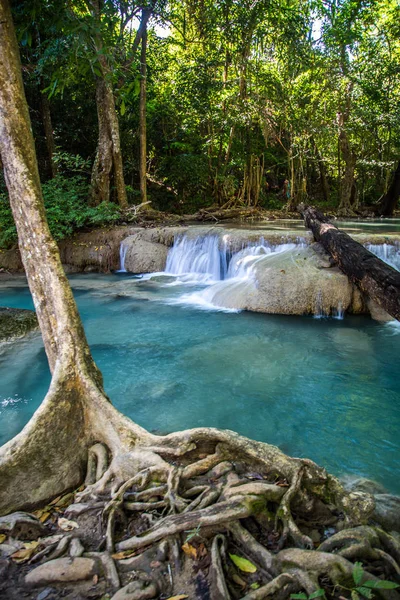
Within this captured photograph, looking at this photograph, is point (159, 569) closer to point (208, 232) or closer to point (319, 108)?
point (208, 232)

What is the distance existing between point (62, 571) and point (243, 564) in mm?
935

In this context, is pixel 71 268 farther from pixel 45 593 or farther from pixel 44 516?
pixel 45 593

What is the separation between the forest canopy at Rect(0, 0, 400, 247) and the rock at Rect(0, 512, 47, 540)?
1114 centimetres

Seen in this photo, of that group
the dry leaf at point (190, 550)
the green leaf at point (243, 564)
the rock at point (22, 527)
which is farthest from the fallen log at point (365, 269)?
the rock at point (22, 527)

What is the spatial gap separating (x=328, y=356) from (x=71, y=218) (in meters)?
9.53

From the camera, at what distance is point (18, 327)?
702cm

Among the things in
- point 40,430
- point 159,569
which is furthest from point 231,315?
point 159,569

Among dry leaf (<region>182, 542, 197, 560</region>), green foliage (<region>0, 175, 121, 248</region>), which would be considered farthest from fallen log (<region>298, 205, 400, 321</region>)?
green foliage (<region>0, 175, 121, 248</region>)

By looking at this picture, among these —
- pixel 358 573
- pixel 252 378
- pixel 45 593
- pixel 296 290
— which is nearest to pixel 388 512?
pixel 358 573

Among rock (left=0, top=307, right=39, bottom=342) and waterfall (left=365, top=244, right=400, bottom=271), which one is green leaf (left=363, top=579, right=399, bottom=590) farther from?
waterfall (left=365, top=244, right=400, bottom=271)

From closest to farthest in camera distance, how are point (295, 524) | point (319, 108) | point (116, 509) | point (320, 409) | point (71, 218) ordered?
point (295, 524)
point (116, 509)
point (320, 409)
point (71, 218)
point (319, 108)

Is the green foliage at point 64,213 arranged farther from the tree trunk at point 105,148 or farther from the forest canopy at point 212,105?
the tree trunk at point 105,148

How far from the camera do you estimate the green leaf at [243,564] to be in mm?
1972

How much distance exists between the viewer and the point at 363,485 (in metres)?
3.26
